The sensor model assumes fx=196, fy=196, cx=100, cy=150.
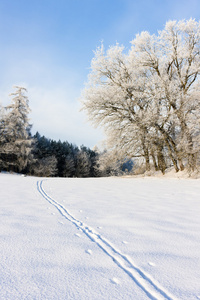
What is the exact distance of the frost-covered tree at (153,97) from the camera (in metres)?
12.2

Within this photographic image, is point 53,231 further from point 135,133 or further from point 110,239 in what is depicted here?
point 135,133

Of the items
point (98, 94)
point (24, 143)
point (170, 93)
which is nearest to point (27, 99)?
point (24, 143)

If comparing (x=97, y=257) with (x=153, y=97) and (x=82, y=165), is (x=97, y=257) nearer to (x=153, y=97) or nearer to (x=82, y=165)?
(x=153, y=97)

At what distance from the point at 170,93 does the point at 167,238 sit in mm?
11711

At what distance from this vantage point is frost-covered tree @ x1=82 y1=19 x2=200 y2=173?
12188 mm

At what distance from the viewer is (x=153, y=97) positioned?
41.8 feet

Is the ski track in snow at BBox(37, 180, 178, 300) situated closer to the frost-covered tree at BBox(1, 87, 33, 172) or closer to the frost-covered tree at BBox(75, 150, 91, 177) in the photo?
the frost-covered tree at BBox(1, 87, 33, 172)

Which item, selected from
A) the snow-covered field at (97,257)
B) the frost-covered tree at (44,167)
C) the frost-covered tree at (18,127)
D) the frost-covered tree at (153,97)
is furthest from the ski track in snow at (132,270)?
the frost-covered tree at (44,167)

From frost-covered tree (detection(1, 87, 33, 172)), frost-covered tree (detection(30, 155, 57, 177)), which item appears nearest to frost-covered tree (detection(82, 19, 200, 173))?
frost-covered tree (detection(1, 87, 33, 172))

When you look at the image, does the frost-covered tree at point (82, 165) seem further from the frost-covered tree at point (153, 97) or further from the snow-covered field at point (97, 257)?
the snow-covered field at point (97, 257)

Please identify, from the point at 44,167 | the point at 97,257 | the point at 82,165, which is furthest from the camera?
the point at 82,165

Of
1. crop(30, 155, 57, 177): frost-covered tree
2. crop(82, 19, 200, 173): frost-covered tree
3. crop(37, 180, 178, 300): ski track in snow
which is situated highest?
crop(82, 19, 200, 173): frost-covered tree

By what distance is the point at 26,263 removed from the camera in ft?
5.83

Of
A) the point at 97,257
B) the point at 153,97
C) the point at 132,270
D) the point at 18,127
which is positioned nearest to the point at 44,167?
the point at 18,127
